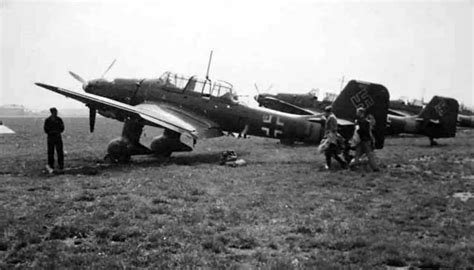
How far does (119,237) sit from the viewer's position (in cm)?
554

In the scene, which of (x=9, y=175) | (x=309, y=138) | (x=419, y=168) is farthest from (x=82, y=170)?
(x=419, y=168)

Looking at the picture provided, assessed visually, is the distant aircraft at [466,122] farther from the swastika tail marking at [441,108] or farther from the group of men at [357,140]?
the group of men at [357,140]

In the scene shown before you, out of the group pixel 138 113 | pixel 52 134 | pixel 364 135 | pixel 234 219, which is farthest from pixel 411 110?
pixel 234 219

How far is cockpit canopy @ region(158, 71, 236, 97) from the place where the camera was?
1495 centimetres

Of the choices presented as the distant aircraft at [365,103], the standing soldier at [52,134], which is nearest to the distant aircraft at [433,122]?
the distant aircraft at [365,103]

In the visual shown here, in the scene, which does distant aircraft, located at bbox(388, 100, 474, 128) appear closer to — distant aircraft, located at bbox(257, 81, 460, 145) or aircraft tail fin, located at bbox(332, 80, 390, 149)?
distant aircraft, located at bbox(257, 81, 460, 145)

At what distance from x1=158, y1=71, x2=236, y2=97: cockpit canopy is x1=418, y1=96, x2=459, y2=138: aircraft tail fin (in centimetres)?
1178

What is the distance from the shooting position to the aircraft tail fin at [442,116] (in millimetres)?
21109

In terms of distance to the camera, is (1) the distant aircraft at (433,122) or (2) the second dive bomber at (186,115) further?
(1) the distant aircraft at (433,122)

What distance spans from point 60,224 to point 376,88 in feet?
32.3

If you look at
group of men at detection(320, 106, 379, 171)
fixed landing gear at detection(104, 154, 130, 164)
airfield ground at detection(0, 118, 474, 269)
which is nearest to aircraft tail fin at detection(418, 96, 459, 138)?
airfield ground at detection(0, 118, 474, 269)

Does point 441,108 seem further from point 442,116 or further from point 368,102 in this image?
point 368,102

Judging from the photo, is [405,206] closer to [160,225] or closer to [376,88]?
[160,225]

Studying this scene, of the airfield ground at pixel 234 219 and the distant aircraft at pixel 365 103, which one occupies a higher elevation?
the distant aircraft at pixel 365 103
